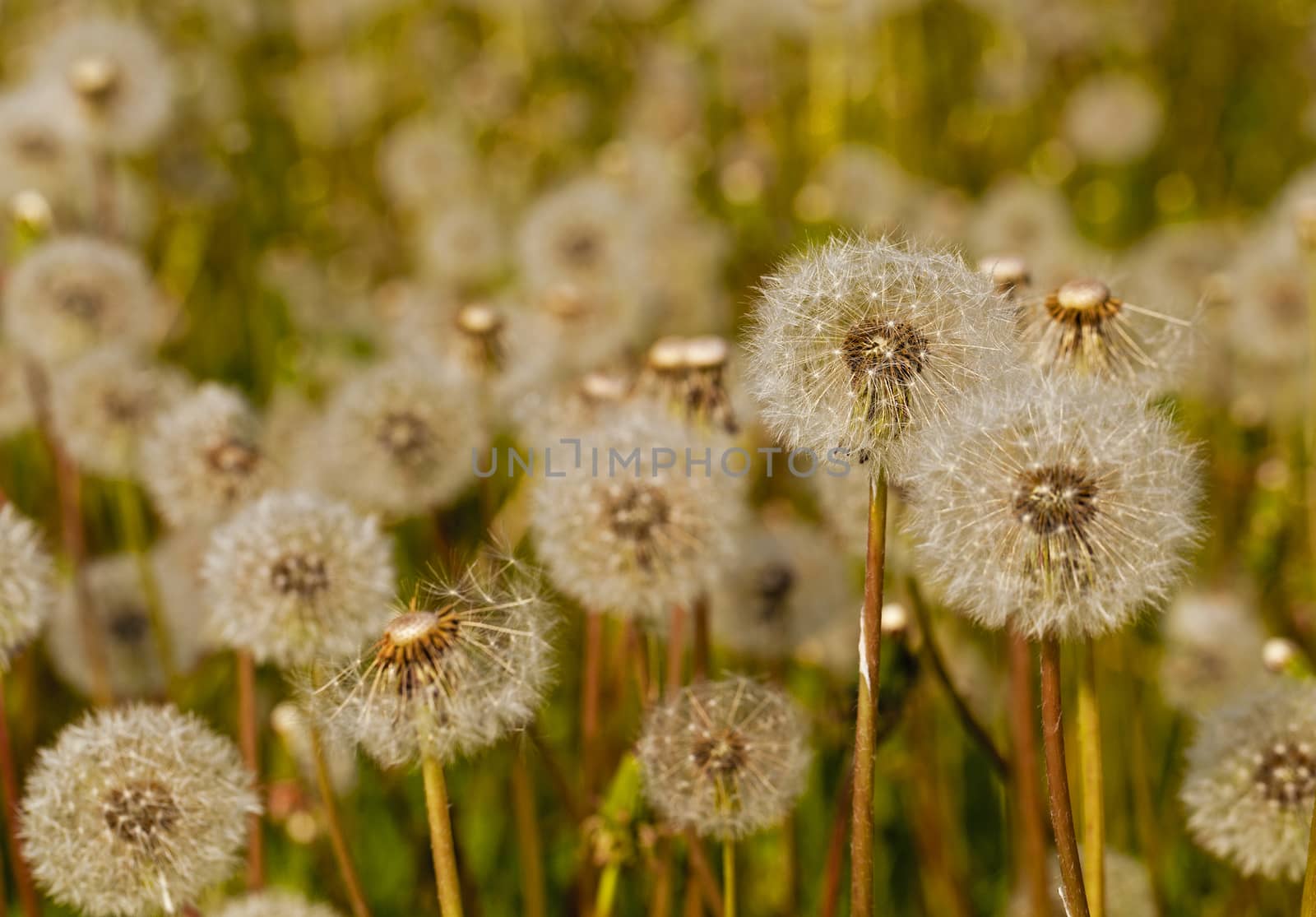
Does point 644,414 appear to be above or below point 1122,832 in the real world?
above

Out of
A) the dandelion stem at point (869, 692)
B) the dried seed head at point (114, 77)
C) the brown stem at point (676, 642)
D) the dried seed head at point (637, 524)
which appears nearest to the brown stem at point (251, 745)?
the dried seed head at point (637, 524)

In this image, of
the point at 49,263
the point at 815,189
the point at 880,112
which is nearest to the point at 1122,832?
the point at 815,189

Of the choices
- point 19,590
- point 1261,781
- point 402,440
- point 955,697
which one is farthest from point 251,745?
point 1261,781

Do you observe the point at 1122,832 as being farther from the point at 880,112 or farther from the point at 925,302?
the point at 880,112

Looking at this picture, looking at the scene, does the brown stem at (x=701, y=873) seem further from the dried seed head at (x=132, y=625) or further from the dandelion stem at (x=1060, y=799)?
the dried seed head at (x=132, y=625)

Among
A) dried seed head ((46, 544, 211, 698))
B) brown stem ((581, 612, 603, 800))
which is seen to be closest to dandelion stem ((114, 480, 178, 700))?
dried seed head ((46, 544, 211, 698))

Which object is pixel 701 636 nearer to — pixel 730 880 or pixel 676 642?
pixel 676 642
